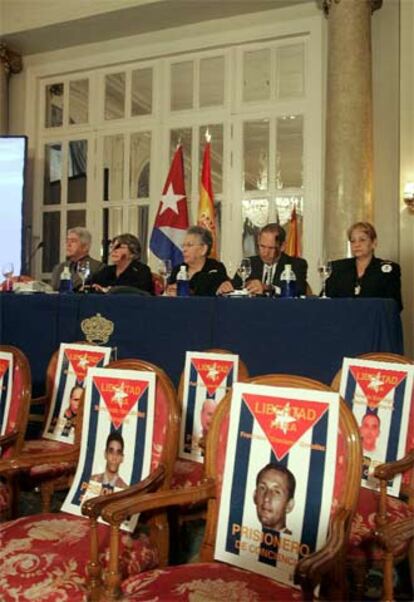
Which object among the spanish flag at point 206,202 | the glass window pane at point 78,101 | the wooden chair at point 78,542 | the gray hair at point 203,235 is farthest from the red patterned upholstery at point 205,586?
the glass window pane at point 78,101

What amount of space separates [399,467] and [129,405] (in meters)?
0.76

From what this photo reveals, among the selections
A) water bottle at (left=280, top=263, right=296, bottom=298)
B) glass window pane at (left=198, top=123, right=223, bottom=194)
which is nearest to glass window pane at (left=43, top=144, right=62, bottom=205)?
glass window pane at (left=198, top=123, right=223, bottom=194)

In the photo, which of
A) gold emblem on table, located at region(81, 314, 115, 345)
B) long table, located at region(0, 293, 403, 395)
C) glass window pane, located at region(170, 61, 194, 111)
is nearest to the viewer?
long table, located at region(0, 293, 403, 395)

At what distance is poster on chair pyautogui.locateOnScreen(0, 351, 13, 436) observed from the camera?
2111 millimetres

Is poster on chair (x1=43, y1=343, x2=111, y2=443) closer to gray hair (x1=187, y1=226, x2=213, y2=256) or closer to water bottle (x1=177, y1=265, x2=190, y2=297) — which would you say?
water bottle (x1=177, y1=265, x2=190, y2=297)

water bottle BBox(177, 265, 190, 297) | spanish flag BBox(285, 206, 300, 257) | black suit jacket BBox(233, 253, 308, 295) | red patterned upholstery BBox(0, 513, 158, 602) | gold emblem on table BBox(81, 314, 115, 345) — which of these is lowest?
red patterned upholstery BBox(0, 513, 158, 602)

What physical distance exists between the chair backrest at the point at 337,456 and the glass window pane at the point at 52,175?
5554 millimetres

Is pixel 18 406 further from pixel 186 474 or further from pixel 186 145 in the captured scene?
pixel 186 145

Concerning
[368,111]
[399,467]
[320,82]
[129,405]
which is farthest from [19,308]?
[320,82]

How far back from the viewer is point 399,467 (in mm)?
1613

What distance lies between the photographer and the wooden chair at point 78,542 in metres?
1.28

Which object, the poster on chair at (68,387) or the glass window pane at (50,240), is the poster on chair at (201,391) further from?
the glass window pane at (50,240)

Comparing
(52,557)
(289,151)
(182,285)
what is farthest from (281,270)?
(289,151)

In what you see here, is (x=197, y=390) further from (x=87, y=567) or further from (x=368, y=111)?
(x=368, y=111)
